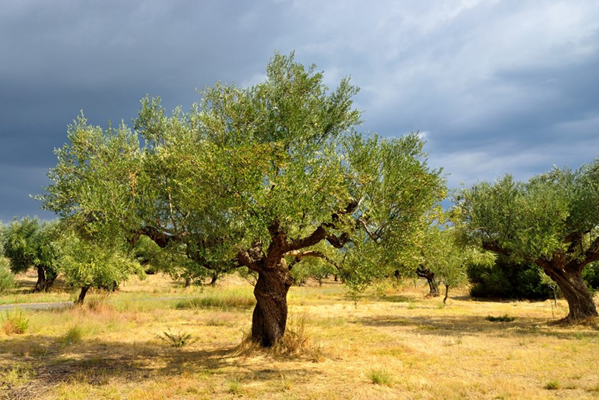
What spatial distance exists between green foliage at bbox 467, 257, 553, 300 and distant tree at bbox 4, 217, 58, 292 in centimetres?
6384

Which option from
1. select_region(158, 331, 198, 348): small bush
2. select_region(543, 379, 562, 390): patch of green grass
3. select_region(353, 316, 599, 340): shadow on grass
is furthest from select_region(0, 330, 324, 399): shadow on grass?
select_region(353, 316, 599, 340): shadow on grass

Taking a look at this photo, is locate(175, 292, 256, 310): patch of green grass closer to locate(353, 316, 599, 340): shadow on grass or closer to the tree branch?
locate(353, 316, 599, 340): shadow on grass

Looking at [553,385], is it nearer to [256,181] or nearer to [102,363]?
[256,181]

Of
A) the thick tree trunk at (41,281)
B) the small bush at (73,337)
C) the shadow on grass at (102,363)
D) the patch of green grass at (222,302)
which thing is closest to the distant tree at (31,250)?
the thick tree trunk at (41,281)

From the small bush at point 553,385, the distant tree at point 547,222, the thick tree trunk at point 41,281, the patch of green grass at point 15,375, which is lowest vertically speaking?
the thick tree trunk at point 41,281

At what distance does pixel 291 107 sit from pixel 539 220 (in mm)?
18332

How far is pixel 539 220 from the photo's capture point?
2369 centimetres

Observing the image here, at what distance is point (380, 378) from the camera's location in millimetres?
12625

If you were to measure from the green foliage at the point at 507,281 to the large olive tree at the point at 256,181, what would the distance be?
44.4 meters

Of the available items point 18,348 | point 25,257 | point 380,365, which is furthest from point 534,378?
point 25,257

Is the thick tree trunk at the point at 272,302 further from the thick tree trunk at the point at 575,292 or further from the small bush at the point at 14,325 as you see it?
the thick tree trunk at the point at 575,292

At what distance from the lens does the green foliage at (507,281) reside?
51469mm

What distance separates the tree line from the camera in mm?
12555

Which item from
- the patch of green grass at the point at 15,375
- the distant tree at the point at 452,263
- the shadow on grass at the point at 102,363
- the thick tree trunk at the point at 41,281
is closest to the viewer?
the patch of green grass at the point at 15,375
